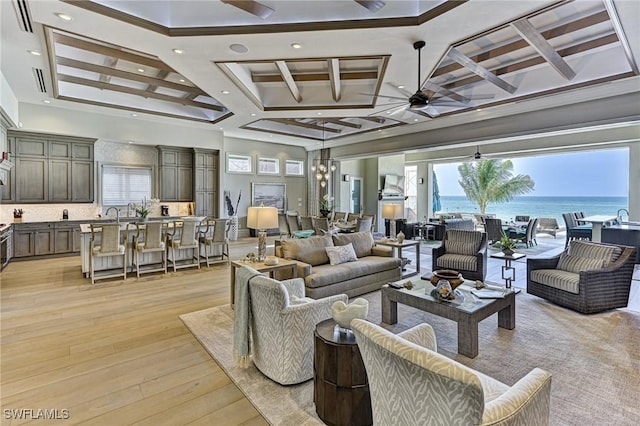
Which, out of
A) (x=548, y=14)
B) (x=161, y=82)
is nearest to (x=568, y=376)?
(x=548, y=14)

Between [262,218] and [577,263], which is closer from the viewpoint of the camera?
[262,218]

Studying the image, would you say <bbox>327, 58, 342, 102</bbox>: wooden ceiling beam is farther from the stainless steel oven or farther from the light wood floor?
the stainless steel oven

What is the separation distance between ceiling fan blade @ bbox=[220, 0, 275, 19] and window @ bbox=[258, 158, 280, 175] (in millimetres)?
8160

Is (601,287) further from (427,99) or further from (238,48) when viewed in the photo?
(238,48)

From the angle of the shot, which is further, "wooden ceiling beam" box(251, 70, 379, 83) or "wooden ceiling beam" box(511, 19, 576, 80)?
"wooden ceiling beam" box(251, 70, 379, 83)

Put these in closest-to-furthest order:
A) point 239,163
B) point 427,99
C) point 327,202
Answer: point 427,99, point 239,163, point 327,202

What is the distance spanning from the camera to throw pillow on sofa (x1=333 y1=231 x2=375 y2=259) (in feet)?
16.9

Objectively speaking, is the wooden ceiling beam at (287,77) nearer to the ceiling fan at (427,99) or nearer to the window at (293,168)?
the ceiling fan at (427,99)

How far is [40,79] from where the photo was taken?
548 cm

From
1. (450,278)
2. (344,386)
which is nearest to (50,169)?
(344,386)

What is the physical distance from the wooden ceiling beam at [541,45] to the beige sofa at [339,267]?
3478 millimetres

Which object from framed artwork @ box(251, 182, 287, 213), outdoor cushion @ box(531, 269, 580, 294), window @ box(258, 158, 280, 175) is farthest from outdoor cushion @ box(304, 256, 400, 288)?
window @ box(258, 158, 280, 175)

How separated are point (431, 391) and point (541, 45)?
472 centimetres

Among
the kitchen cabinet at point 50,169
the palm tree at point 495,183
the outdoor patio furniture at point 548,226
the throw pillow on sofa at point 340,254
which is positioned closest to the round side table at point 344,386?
the throw pillow on sofa at point 340,254
